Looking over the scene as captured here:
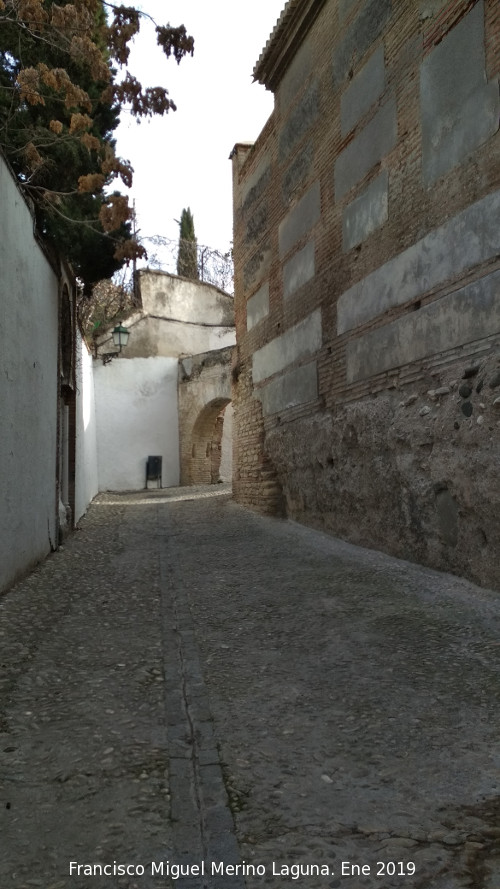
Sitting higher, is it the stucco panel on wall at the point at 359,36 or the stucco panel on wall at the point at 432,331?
the stucco panel on wall at the point at 359,36

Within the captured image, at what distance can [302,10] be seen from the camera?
763 centimetres

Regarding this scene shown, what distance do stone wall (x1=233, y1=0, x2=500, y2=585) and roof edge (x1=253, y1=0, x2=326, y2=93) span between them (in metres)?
0.03

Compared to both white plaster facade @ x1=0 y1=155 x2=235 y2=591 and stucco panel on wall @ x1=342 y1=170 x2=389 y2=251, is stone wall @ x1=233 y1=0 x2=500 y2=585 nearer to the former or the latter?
stucco panel on wall @ x1=342 y1=170 x2=389 y2=251

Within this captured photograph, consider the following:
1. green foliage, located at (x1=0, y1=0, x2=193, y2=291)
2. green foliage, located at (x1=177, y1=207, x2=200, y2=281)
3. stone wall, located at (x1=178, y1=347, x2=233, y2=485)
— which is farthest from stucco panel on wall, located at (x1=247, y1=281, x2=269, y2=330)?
green foliage, located at (x1=177, y1=207, x2=200, y2=281)

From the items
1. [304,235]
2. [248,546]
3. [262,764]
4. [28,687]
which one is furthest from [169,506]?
[262,764]

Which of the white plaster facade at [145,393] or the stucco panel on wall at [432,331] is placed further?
the white plaster facade at [145,393]

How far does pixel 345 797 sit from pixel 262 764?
1.13ft

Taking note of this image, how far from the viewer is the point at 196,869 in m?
1.72

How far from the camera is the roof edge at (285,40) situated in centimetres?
759

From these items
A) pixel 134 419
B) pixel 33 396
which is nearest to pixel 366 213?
pixel 33 396

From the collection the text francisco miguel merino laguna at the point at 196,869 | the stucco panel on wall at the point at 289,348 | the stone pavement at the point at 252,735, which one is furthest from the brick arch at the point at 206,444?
the text francisco miguel merino laguna at the point at 196,869

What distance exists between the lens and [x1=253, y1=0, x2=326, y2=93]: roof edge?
7586mm

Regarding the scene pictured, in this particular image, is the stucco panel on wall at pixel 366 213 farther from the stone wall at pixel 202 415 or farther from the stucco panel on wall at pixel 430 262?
the stone wall at pixel 202 415

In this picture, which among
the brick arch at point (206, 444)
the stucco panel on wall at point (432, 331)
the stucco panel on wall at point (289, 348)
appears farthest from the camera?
the brick arch at point (206, 444)
